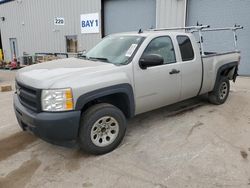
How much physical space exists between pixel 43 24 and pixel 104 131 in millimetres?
15958

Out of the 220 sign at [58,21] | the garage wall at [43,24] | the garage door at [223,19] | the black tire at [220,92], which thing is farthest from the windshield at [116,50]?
the 220 sign at [58,21]

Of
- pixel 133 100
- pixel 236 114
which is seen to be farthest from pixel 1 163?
pixel 236 114

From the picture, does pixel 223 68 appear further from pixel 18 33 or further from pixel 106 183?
pixel 18 33

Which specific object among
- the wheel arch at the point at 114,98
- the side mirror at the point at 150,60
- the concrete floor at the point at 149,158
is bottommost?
the concrete floor at the point at 149,158

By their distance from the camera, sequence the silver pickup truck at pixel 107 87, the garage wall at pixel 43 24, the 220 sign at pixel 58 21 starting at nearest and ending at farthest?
the silver pickup truck at pixel 107 87 < the garage wall at pixel 43 24 < the 220 sign at pixel 58 21

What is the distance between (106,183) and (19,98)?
6.24 feet

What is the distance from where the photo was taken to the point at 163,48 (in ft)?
14.1

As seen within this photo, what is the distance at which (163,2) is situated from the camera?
11.0 metres

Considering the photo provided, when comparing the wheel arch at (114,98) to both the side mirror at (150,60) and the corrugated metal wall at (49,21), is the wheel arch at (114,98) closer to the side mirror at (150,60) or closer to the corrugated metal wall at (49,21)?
the side mirror at (150,60)

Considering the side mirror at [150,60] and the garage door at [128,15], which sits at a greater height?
the garage door at [128,15]

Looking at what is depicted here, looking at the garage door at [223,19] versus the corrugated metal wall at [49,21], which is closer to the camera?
the garage door at [223,19]

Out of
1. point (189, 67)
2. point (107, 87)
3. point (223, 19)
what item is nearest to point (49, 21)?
point (223, 19)

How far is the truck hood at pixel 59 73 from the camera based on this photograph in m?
3.06

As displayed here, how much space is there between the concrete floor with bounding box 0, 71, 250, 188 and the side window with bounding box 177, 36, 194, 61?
4.20 ft
